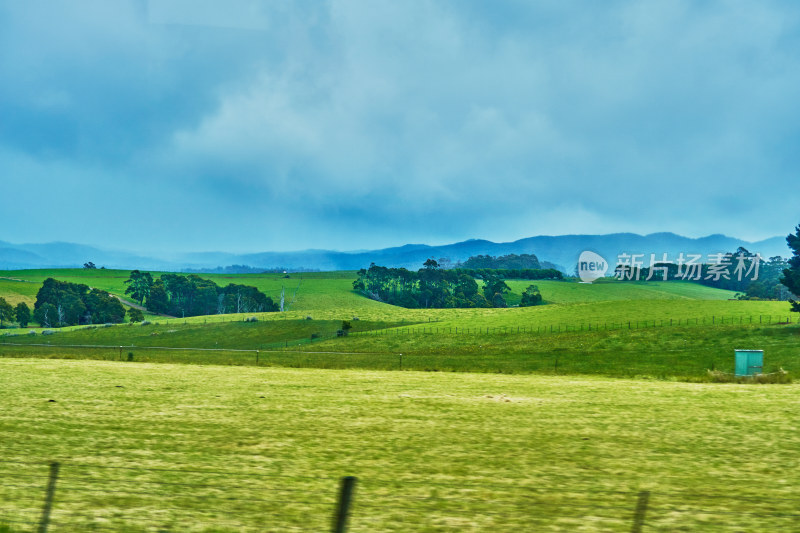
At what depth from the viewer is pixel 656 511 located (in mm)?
9383

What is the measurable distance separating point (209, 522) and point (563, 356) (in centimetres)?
5720

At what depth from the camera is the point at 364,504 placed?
370 inches

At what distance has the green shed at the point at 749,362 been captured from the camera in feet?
113

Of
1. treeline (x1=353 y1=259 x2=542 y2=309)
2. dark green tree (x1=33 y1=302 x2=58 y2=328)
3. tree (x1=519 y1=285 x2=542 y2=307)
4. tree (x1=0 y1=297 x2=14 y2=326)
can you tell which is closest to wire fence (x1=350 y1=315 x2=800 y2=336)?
tree (x1=519 y1=285 x2=542 y2=307)

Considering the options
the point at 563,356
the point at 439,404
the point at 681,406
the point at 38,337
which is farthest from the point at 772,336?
the point at 38,337

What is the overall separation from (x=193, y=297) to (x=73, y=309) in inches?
1280

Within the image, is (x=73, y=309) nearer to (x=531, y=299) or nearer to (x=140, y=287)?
(x=140, y=287)

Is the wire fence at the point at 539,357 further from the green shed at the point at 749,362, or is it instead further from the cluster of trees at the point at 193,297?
the cluster of trees at the point at 193,297

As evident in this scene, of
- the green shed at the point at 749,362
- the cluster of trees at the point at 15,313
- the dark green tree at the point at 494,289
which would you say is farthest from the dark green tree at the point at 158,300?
the green shed at the point at 749,362

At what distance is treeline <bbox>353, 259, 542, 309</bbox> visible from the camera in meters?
164

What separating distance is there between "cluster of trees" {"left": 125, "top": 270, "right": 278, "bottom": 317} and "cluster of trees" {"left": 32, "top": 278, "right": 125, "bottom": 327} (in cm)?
1995

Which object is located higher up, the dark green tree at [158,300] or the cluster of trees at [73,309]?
the dark green tree at [158,300]

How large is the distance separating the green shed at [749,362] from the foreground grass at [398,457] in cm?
963

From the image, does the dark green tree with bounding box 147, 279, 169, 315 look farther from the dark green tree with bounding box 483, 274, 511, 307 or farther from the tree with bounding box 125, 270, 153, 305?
the dark green tree with bounding box 483, 274, 511, 307
